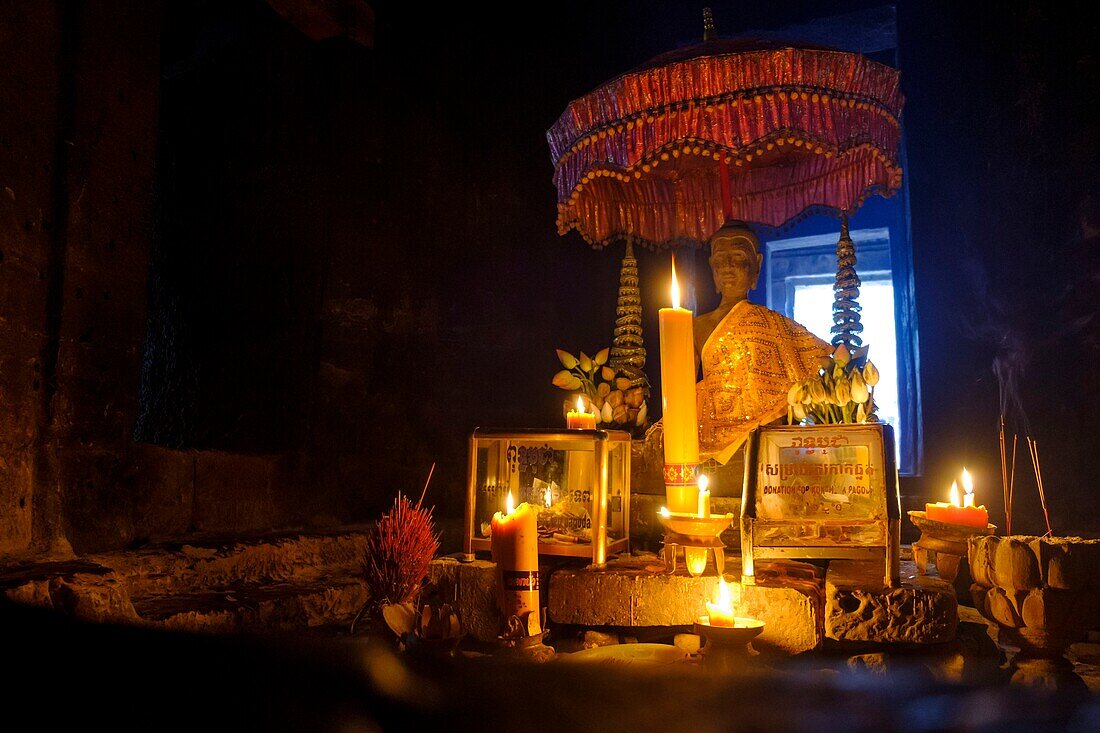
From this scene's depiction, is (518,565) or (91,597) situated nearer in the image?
(518,565)

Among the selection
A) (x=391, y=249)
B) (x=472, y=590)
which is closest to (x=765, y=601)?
(x=472, y=590)

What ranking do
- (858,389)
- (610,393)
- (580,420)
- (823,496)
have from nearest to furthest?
(823,496), (858,389), (580,420), (610,393)

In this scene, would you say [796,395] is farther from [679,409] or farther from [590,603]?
[590,603]

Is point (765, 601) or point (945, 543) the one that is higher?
point (945, 543)

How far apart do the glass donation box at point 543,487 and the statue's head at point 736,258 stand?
65.0 inches

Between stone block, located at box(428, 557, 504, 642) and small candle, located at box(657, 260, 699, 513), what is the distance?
1.07 m

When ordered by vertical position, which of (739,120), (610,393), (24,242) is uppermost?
(739,120)

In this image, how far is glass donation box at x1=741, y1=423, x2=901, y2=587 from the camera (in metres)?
2.96

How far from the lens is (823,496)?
307 centimetres

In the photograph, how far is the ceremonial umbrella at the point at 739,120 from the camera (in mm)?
3621

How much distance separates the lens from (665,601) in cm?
315

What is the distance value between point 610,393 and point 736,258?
4.02 ft

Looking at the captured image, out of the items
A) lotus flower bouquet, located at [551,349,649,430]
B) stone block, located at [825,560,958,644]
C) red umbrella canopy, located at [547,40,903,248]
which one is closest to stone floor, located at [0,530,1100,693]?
stone block, located at [825,560,958,644]

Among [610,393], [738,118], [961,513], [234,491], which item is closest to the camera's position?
[961,513]
